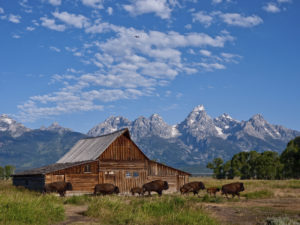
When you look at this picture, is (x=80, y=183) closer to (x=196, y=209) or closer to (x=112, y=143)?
(x=112, y=143)

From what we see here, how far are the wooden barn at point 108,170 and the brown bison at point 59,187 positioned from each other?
2.09m

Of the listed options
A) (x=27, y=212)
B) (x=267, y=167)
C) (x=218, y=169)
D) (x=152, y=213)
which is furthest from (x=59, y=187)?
(x=218, y=169)

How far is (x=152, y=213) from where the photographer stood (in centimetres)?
1702

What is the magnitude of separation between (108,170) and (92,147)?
5.88 m

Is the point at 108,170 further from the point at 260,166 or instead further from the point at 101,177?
the point at 260,166

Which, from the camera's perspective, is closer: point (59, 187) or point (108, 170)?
point (59, 187)

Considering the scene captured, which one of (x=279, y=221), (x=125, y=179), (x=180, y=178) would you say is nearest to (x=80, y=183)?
(x=125, y=179)

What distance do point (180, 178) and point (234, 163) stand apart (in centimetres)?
6053

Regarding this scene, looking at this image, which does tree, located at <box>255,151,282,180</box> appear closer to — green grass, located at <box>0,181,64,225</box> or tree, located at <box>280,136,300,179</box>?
tree, located at <box>280,136,300,179</box>

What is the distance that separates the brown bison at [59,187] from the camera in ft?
117

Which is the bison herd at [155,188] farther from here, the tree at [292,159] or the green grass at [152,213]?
the tree at [292,159]

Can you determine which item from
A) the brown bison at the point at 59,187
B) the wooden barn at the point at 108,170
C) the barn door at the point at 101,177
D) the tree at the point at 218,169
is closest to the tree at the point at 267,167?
the tree at the point at 218,169

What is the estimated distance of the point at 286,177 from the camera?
9888 centimetres

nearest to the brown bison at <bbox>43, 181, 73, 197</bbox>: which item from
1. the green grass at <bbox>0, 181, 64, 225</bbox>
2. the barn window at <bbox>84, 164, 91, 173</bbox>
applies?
the barn window at <bbox>84, 164, 91, 173</bbox>
